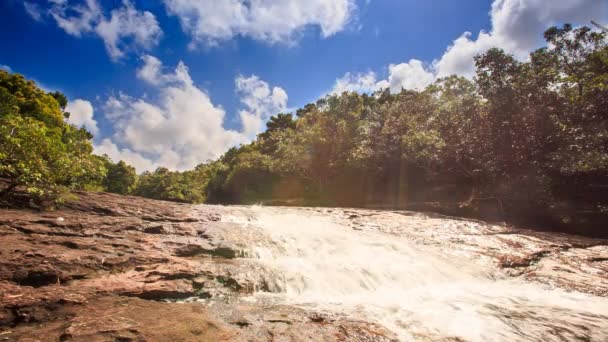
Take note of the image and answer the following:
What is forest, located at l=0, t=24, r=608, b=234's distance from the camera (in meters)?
8.09

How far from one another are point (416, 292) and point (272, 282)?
293 cm

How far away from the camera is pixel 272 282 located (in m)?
5.12

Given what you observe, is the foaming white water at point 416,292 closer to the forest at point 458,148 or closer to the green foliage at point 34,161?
the green foliage at point 34,161

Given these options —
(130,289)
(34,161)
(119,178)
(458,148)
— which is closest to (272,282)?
(130,289)

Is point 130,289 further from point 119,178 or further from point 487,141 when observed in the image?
point 119,178

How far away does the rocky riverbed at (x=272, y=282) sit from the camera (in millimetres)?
3416

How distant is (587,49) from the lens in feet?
56.0

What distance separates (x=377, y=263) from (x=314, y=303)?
104 inches

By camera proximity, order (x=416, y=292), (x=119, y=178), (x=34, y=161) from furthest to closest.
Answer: (x=119, y=178) → (x=34, y=161) → (x=416, y=292)

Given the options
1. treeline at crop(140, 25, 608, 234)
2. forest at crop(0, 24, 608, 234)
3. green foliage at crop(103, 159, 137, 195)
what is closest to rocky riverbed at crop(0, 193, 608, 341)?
forest at crop(0, 24, 608, 234)

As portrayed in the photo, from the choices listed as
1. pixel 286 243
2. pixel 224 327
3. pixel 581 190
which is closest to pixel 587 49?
pixel 581 190

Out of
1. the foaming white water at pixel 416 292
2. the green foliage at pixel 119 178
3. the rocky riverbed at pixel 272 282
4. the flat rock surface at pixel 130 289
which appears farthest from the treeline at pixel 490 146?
the green foliage at pixel 119 178

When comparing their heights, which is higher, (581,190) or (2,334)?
(581,190)

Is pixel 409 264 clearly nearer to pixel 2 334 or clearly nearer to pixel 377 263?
pixel 377 263
